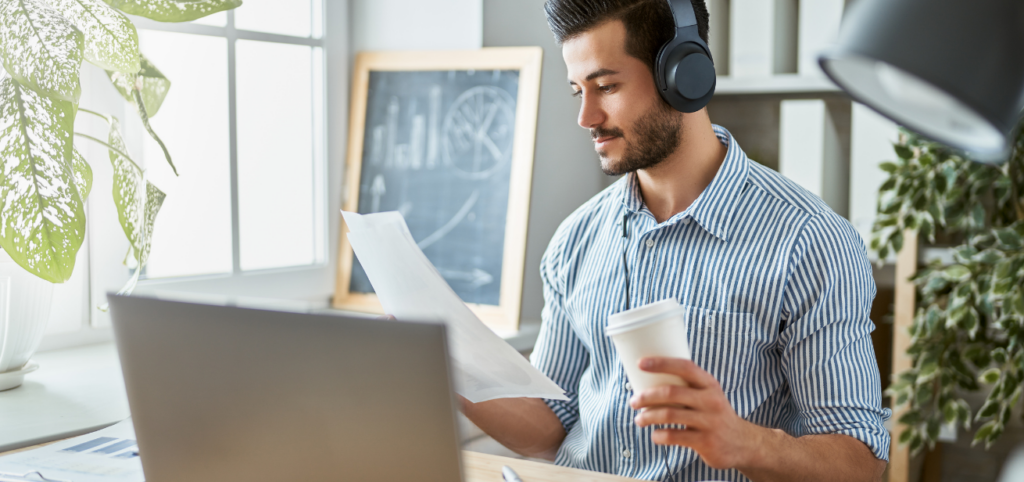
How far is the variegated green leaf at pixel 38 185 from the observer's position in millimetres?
1011

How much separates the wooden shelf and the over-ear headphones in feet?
2.82

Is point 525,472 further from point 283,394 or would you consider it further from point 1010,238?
point 1010,238

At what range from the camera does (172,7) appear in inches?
48.5

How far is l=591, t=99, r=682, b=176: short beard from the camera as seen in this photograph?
1241 millimetres

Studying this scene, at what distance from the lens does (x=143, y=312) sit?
689 millimetres

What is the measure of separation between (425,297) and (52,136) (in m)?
0.56

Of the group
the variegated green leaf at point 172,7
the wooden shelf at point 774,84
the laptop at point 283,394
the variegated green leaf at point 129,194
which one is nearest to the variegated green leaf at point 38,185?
the variegated green leaf at point 129,194

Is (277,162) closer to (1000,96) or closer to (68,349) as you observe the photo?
(68,349)

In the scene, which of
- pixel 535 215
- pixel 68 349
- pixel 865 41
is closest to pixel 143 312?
pixel 865 41

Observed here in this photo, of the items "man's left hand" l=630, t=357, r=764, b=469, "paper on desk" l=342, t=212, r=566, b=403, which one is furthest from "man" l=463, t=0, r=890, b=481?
"paper on desk" l=342, t=212, r=566, b=403

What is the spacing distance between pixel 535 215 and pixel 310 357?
62.1 inches

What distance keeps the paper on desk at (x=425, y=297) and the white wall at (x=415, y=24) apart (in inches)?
50.8

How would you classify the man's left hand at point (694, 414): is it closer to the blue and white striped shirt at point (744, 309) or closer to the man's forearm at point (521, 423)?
the blue and white striped shirt at point (744, 309)

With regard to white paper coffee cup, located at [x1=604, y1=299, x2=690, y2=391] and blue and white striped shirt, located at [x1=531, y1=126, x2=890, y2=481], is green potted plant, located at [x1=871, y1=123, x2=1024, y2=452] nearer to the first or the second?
blue and white striped shirt, located at [x1=531, y1=126, x2=890, y2=481]
